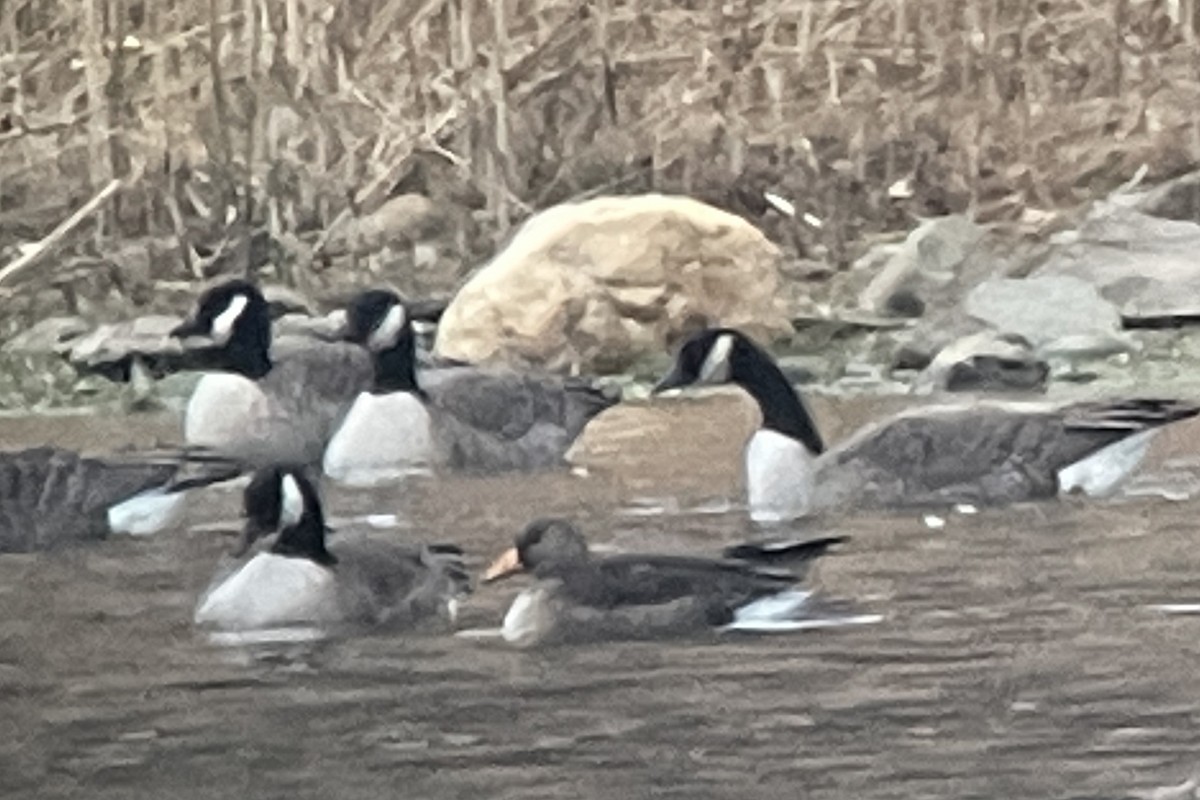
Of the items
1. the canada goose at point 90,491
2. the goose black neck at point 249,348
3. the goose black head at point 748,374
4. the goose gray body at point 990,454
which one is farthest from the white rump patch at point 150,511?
the goose gray body at point 990,454

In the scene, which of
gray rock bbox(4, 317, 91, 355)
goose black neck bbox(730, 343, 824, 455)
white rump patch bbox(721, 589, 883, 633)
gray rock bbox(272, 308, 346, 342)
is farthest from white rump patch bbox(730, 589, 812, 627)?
gray rock bbox(4, 317, 91, 355)

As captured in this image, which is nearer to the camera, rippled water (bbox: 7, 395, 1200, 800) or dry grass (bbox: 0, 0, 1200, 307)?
rippled water (bbox: 7, 395, 1200, 800)

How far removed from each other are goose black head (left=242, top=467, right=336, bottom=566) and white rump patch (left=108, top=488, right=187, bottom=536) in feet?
0.17

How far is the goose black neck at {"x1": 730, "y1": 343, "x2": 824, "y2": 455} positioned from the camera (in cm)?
194

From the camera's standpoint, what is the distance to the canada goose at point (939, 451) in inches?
75.9

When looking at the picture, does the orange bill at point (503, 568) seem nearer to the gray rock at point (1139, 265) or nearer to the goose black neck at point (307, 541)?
the goose black neck at point (307, 541)

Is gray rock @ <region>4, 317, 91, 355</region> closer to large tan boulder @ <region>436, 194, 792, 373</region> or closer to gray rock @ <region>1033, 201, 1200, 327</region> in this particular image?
large tan boulder @ <region>436, 194, 792, 373</region>

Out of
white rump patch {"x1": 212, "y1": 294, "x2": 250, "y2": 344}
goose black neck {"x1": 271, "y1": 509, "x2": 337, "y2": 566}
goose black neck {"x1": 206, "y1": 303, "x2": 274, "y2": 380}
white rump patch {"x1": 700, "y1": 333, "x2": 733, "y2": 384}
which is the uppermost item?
white rump patch {"x1": 212, "y1": 294, "x2": 250, "y2": 344}

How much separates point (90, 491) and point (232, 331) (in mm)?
154

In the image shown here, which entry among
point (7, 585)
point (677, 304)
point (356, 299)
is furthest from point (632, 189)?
point (7, 585)

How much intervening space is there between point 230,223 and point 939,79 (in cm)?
53

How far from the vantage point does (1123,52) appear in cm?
196

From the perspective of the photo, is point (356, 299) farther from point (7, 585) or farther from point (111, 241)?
point (7, 585)

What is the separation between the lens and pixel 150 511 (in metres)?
1.94
